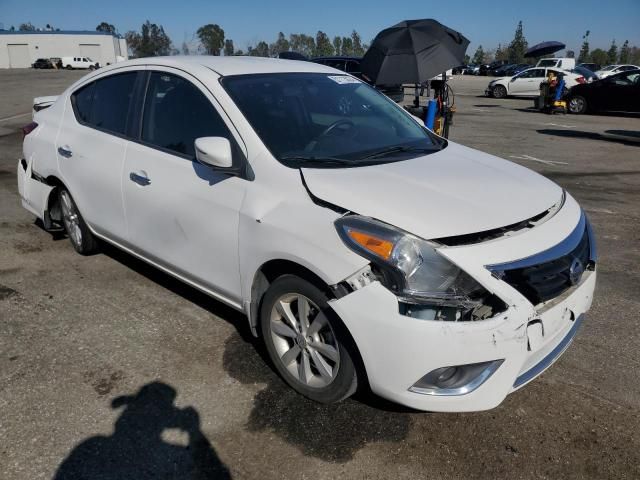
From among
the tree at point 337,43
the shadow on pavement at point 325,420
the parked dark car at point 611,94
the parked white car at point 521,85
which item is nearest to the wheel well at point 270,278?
the shadow on pavement at point 325,420

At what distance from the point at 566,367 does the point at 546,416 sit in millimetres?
542

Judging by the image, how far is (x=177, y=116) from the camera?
339cm

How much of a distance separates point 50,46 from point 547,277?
10479 centimetres

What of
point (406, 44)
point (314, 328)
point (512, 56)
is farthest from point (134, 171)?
point (512, 56)

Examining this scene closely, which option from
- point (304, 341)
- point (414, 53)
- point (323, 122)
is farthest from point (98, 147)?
point (414, 53)

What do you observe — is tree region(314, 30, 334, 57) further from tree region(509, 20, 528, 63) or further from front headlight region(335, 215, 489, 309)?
front headlight region(335, 215, 489, 309)

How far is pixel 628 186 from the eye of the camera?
7820mm

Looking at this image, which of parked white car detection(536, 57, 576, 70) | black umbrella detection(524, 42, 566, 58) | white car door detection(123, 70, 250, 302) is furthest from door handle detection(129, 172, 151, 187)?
parked white car detection(536, 57, 576, 70)

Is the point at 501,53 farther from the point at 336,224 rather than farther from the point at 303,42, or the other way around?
the point at 336,224

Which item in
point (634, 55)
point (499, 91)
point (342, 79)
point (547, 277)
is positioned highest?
point (634, 55)

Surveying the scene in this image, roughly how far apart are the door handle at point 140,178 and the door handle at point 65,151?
96cm

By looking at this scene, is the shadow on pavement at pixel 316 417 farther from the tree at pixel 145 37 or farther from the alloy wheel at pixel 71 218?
the tree at pixel 145 37

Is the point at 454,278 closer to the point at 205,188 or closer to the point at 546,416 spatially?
the point at 546,416

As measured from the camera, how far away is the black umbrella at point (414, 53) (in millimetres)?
8820
